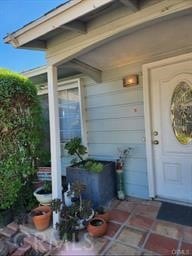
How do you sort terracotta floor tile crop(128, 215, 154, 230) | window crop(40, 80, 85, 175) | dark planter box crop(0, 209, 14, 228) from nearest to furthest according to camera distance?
terracotta floor tile crop(128, 215, 154, 230), dark planter box crop(0, 209, 14, 228), window crop(40, 80, 85, 175)

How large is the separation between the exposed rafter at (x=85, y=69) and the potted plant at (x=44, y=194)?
1.82 meters

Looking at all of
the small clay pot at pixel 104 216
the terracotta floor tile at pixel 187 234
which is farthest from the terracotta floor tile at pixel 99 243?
the terracotta floor tile at pixel 187 234

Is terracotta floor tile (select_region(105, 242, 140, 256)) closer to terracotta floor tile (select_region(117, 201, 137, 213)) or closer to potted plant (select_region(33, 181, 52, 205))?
terracotta floor tile (select_region(117, 201, 137, 213))

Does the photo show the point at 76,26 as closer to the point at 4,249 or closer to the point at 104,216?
the point at 104,216

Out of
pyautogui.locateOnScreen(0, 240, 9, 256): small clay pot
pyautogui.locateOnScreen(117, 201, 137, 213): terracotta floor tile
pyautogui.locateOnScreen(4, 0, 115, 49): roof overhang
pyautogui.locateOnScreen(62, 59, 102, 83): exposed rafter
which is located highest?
pyautogui.locateOnScreen(4, 0, 115, 49): roof overhang

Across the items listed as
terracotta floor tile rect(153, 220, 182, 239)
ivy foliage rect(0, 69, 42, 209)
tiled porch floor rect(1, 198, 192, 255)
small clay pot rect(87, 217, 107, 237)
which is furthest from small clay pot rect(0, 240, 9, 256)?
terracotta floor tile rect(153, 220, 182, 239)

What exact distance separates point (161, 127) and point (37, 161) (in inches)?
85.8

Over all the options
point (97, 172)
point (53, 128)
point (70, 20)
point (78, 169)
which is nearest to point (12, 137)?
point (53, 128)

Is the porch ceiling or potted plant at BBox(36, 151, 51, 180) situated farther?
potted plant at BBox(36, 151, 51, 180)

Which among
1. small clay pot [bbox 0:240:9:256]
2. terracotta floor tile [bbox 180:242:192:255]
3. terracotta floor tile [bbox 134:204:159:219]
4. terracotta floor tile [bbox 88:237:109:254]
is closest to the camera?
terracotta floor tile [bbox 180:242:192:255]

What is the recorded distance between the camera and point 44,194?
296 cm

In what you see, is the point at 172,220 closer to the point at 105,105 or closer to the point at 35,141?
the point at 105,105

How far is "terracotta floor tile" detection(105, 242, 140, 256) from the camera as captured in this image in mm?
2029

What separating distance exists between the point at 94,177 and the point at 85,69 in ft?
5.60
